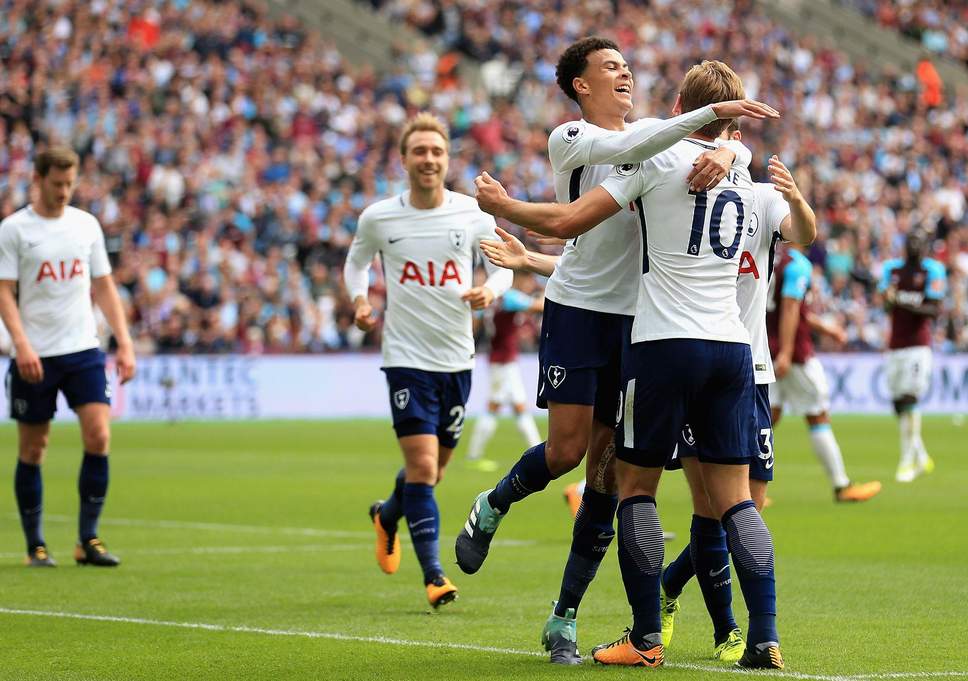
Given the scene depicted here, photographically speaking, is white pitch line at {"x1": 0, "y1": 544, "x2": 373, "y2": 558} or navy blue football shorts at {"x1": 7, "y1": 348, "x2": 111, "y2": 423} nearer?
navy blue football shorts at {"x1": 7, "y1": 348, "x2": 111, "y2": 423}

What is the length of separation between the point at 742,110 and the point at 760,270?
119cm

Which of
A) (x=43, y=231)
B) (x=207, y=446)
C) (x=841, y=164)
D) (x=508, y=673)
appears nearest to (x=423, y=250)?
(x=43, y=231)

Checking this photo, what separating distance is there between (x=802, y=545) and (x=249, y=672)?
6.11 meters

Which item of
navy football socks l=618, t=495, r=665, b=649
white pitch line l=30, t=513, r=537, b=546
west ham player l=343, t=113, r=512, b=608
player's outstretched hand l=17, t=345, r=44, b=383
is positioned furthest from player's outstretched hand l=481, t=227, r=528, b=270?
white pitch line l=30, t=513, r=537, b=546

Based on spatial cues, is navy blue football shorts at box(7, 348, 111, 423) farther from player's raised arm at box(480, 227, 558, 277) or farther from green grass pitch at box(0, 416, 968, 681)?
player's raised arm at box(480, 227, 558, 277)

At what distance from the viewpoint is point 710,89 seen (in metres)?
6.84

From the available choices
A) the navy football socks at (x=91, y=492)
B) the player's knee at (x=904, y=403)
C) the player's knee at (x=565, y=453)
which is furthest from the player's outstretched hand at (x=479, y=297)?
the player's knee at (x=904, y=403)

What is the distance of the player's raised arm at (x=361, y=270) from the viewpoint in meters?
9.92

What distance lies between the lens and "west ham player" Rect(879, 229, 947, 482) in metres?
18.5

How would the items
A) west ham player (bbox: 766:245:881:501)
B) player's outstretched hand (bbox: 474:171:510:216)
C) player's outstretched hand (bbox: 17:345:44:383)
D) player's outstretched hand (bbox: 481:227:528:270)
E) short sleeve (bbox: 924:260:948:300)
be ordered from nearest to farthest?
player's outstretched hand (bbox: 474:171:510:216), player's outstretched hand (bbox: 481:227:528:270), player's outstretched hand (bbox: 17:345:44:383), west ham player (bbox: 766:245:881:501), short sleeve (bbox: 924:260:948:300)

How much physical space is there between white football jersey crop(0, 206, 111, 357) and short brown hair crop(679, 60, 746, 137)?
17.6 ft

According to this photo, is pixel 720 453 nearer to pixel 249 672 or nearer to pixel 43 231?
pixel 249 672

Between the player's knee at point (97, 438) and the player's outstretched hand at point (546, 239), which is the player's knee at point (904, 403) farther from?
the player's outstretched hand at point (546, 239)

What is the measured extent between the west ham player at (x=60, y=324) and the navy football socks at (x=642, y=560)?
16.2 feet
